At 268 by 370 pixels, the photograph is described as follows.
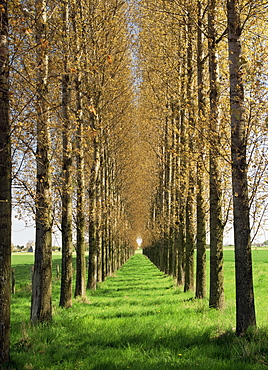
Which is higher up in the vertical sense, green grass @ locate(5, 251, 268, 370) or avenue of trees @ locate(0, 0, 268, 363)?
avenue of trees @ locate(0, 0, 268, 363)

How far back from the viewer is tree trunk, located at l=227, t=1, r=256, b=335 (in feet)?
23.4

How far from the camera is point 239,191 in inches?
295

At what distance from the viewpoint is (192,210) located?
15.1m

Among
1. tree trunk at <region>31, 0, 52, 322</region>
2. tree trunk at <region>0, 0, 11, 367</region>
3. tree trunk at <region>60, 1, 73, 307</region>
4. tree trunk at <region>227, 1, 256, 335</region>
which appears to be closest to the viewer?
tree trunk at <region>0, 0, 11, 367</region>

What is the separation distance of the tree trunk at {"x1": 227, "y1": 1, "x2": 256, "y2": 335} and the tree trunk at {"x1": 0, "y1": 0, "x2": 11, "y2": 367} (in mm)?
4216

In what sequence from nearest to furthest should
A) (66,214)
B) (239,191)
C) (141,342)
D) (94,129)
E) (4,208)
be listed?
(4,208) < (141,342) < (239,191) < (94,129) < (66,214)

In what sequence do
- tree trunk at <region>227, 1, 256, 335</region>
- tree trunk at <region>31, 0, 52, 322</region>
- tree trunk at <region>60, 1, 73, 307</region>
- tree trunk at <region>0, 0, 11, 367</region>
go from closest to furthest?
tree trunk at <region>0, 0, 11, 367</region> → tree trunk at <region>227, 1, 256, 335</region> → tree trunk at <region>31, 0, 52, 322</region> → tree trunk at <region>60, 1, 73, 307</region>

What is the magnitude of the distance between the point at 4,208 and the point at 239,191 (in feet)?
14.6

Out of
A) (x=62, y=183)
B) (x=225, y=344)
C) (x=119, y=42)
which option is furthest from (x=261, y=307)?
(x=119, y=42)

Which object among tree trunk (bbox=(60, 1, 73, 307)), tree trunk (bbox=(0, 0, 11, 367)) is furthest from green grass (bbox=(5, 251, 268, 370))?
tree trunk (bbox=(60, 1, 73, 307))

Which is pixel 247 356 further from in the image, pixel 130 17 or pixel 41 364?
pixel 130 17

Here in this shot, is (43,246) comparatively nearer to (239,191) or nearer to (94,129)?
(94,129)

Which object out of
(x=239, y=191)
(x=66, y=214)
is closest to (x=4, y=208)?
(x=239, y=191)

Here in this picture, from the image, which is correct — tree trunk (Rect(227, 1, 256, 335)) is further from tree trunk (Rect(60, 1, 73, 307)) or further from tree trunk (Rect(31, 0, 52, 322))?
tree trunk (Rect(60, 1, 73, 307))
